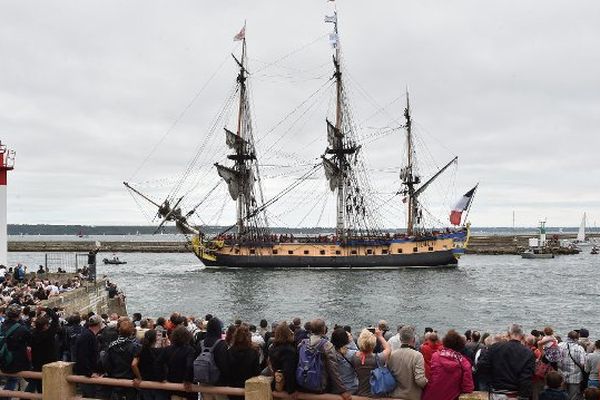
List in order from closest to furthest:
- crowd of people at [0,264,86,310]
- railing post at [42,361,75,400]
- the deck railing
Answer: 1. the deck railing
2. railing post at [42,361,75,400]
3. crowd of people at [0,264,86,310]

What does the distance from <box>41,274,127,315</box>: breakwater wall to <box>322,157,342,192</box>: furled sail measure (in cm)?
4935

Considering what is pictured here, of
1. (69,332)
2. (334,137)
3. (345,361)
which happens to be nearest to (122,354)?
(69,332)

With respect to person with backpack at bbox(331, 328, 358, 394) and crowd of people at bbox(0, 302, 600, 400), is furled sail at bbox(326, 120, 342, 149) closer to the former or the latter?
crowd of people at bbox(0, 302, 600, 400)

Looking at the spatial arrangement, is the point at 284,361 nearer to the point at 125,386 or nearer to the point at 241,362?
the point at 241,362

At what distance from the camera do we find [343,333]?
811cm

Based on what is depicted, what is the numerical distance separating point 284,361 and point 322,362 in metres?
0.48

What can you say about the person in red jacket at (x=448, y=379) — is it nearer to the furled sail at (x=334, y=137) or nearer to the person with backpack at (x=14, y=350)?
the person with backpack at (x=14, y=350)

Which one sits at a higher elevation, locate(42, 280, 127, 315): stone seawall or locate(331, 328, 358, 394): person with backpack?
locate(331, 328, 358, 394): person with backpack

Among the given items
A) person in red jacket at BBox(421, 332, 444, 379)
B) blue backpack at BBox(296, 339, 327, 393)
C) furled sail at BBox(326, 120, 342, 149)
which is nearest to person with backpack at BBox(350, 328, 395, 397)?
blue backpack at BBox(296, 339, 327, 393)

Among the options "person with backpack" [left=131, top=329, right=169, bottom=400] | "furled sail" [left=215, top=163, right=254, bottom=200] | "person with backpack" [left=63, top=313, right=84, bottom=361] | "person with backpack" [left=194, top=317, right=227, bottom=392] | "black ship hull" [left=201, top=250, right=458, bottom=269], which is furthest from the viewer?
"black ship hull" [left=201, top=250, right=458, bottom=269]

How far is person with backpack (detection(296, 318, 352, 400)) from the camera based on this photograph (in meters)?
7.71

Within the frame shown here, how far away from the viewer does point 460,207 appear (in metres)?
75.0

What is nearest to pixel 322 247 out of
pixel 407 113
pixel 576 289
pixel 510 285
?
pixel 407 113

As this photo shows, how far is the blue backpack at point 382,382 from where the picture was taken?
7543mm
